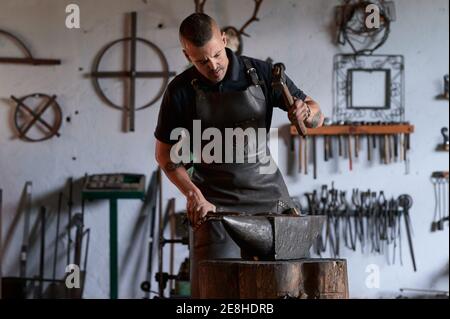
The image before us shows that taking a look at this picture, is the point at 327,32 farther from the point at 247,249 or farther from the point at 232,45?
the point at 247,249

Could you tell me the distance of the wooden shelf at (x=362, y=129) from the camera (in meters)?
4.98

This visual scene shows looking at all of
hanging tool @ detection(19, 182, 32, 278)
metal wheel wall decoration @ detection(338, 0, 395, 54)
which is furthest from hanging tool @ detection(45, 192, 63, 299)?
metal wheel wall decoration @ detection(338, 0, 395, 54)

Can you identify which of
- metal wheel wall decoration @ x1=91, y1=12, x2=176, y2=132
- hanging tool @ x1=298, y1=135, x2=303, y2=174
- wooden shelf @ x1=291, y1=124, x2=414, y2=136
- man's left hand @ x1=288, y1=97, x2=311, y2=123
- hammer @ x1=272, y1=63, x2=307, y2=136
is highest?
metal wheel wall decoration @ x1=91, y1=12, x2=176, y2=132

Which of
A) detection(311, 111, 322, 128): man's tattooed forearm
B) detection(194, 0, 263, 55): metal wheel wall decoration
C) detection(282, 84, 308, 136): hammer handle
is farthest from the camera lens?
detection(194, 0, 263, 55): metal wheel wall decoration

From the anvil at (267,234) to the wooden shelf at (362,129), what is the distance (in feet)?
8.33

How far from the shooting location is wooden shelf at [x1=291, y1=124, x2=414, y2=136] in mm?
4980

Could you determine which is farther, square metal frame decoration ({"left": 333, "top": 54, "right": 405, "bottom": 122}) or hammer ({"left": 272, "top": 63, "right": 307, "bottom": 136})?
square metal frame decoration ({"left": 333, "top": 54, "right": 405, "bottom": 122})

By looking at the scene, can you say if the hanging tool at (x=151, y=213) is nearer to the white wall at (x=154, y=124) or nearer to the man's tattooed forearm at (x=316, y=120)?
the white wall at (x=154, y=124)

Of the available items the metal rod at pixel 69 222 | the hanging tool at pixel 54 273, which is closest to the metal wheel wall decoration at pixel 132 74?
the metal rod at pixel 69 222

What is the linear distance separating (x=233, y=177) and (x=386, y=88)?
2480mm

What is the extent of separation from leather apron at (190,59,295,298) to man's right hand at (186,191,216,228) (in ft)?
0.66

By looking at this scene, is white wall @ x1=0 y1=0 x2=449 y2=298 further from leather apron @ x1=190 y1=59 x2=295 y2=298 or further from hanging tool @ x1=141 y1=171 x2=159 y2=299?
leather apron @ x1=190 y1=59 x2=295 y2=298
